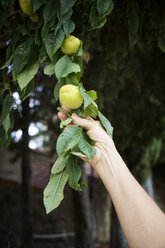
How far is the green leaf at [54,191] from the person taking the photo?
98cm

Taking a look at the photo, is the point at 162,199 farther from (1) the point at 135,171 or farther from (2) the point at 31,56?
(2) the point at 31,56

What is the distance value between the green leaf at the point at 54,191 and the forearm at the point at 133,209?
→ 17 cm

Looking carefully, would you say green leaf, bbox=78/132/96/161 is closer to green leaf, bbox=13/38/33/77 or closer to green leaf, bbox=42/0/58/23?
green leaf, bbox=13/38/33/77

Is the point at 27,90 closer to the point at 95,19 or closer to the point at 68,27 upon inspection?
the point at 68,27

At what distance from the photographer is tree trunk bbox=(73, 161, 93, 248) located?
419 centimetres

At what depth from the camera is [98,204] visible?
29.8 feet

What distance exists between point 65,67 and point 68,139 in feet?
1.17

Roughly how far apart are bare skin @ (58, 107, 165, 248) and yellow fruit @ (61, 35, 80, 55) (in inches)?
12.6

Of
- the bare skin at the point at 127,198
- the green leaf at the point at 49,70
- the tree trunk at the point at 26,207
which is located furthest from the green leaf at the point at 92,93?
the tree trunk at the point at 26,207

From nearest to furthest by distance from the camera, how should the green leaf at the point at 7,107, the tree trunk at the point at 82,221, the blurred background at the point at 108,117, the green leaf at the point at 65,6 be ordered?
the green leaf at the point at 65,6, the green leaf at the point at 7,107, the blurred background at the point at 108,117, the tree trunk at the point at 82,221

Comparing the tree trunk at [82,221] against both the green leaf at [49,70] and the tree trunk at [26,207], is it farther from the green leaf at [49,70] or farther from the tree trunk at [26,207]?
the green leaf at [49,70]

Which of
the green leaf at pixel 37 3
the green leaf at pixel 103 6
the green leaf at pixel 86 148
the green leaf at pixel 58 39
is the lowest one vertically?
the green leaf at pixel 86 148

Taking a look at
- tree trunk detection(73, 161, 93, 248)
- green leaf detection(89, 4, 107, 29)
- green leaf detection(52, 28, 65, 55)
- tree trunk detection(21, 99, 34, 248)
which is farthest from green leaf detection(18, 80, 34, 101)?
tree trunk detection(73, 161, 93, 248)

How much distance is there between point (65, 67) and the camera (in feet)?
3.76
